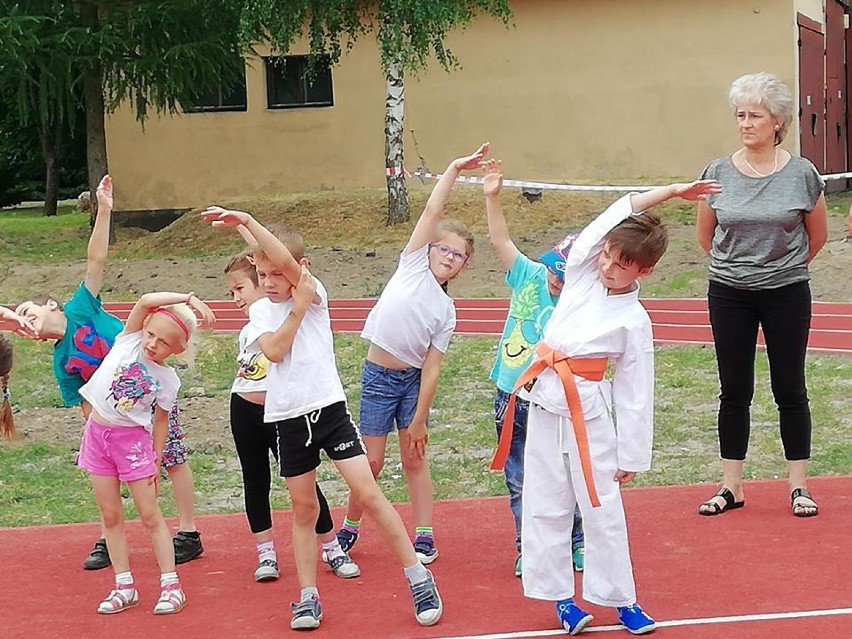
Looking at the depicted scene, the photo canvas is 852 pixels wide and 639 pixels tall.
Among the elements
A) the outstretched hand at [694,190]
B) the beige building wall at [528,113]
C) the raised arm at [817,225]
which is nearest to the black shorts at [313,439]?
the outstretched hand at [694,190]

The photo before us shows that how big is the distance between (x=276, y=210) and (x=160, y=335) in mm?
16122

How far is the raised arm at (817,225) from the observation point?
589 centimetres

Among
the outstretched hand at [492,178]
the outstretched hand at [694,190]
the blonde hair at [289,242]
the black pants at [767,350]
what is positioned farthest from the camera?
the black pants at [767,350]

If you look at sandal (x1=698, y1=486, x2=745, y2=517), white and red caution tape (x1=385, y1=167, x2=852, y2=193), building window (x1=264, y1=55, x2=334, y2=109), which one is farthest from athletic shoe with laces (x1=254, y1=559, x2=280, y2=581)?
building window (x1=264, y1=55, x2=334, y2=109)

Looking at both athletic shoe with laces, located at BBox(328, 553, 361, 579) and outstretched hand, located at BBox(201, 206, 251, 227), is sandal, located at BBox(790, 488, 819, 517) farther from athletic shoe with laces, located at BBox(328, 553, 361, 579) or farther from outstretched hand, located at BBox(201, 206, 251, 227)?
outstretched hand, located at BBox(201, 206, 251, 227)

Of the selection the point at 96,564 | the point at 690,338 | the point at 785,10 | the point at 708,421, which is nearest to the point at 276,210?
the point at 785,10

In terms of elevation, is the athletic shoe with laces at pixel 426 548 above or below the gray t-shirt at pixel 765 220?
below

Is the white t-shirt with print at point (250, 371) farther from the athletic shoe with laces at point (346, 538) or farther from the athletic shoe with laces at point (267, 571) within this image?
the athletic shoe with laces at point (346, 538)

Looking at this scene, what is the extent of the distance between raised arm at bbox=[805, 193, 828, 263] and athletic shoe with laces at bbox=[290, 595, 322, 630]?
9.29 feet

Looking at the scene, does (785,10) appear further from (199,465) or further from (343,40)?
(199,465)

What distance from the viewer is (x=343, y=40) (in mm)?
21406

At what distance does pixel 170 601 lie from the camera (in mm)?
5090

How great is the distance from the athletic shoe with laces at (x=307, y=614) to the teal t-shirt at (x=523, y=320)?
3.82 feet

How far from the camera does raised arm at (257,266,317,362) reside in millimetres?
4758
